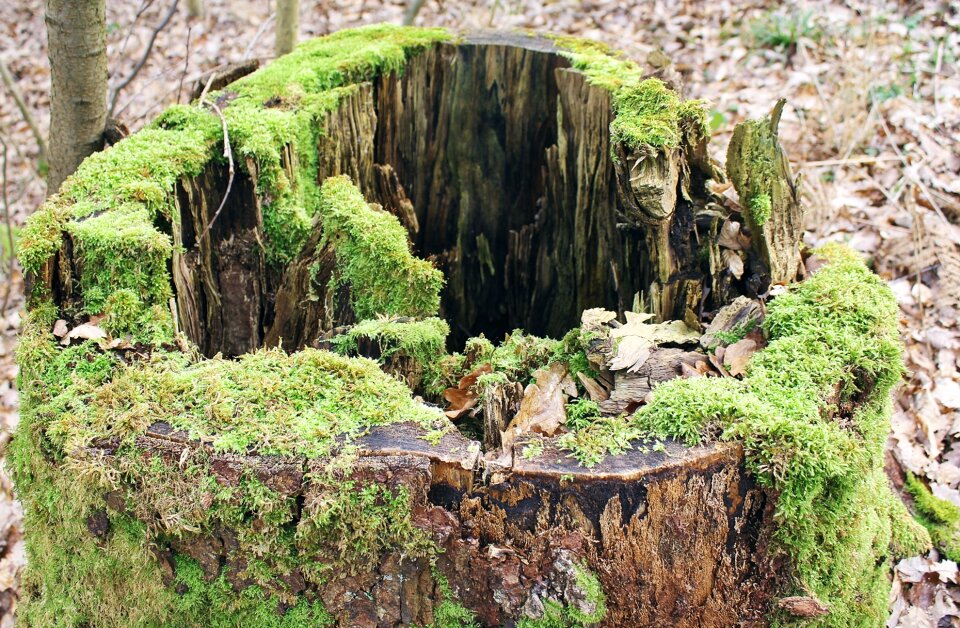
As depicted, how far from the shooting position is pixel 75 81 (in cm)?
325

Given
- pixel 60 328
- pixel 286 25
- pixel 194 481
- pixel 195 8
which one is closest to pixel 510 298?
pixel 286 25

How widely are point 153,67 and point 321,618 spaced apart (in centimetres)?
800

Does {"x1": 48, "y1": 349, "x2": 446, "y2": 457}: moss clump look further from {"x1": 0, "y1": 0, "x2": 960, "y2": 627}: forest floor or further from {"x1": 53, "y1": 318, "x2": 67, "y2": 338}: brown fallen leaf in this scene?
{"x1": 0, "y1": 0, "x2": 960, "y2": 627}: forest floor

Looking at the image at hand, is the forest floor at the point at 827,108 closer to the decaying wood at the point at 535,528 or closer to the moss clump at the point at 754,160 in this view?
the moss clump at the point at 754,160

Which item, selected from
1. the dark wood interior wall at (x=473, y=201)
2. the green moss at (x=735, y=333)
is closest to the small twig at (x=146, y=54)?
the dark wood interior wall at (x=473, y=201)

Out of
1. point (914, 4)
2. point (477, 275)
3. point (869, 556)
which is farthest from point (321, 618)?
point (914, 4)

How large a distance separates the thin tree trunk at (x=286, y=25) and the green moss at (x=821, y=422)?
3882 mm

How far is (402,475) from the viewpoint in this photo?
1869 millimetres

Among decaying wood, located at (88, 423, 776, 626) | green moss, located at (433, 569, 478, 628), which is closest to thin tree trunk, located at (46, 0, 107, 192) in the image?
decaying wood, located at (88, 423, 776, 626)

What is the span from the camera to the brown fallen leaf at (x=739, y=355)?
2.35m

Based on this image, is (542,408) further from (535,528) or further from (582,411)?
(535,528)

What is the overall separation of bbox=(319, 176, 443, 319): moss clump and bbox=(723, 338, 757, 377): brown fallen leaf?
121 centimetres

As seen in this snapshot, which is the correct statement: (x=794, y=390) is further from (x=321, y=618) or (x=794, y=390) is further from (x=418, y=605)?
(x=321, y=618)

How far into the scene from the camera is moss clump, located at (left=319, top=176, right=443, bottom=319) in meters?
3.04
